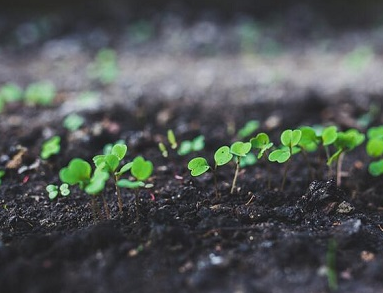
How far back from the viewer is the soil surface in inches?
47.6

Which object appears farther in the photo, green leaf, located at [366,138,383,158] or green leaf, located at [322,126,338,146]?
green leaf, located at [366,138,383,158]

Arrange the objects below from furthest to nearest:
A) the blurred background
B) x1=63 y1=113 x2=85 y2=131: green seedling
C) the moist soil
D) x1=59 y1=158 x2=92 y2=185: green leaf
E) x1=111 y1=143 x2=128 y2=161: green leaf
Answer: the blurred background, x1=63 y1=113 x2=85 y2=131: green seedling, x1=111 y1=143 x2=128 y2=161: green leaf, x1=59 y1=158 x2=92 y2=185: green leaf, the moist soil

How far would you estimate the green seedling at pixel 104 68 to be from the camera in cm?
344

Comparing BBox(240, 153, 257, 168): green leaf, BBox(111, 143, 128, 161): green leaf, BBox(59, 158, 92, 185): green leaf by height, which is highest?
BBox(59, 158, 92, 185): green leaf

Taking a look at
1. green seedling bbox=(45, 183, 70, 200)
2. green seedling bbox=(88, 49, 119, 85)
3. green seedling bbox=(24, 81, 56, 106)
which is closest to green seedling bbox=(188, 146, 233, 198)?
green seedling bbox=(45, 183, 70, 200)

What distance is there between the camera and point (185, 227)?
4.67ft

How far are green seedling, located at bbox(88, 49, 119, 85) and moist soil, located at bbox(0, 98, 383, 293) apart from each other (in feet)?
3.91

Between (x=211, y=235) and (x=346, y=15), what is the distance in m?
5.16

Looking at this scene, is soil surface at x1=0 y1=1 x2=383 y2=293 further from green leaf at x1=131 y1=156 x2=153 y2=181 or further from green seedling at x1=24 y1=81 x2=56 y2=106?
green leaf at x1=131 y1=156 x2=153 y2=181

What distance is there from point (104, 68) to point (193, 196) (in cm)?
231

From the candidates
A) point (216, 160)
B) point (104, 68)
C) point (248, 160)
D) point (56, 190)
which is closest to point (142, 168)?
point (216, 160)

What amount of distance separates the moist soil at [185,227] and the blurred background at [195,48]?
95 cm

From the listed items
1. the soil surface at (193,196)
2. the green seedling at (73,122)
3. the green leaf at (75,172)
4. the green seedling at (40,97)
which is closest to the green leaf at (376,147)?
the soil surface at (193,196)

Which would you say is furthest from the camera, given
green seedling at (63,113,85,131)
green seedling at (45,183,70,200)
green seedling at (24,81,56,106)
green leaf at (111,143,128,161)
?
green seedling at (24,81,56,106)
